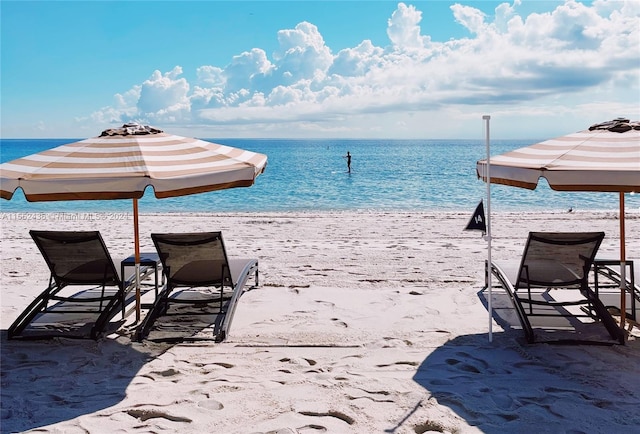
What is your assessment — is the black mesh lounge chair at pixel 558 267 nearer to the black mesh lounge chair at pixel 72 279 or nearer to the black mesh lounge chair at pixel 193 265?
the black mesh lounge chair at pixel 193 265

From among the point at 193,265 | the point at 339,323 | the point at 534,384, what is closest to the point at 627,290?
the point at 534,384

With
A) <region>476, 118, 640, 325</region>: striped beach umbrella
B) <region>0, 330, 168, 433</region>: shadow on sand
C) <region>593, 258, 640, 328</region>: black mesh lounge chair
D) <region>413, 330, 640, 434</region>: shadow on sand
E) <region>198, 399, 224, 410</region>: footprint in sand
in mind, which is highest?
<region>476, 118, 640, 325</region>: striped beach umbrella

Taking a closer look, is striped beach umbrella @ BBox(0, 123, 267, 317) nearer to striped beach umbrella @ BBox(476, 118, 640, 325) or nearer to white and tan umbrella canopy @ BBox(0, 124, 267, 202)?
white and tan umbrella canopy @ BBox(0, 124, 267, 202)

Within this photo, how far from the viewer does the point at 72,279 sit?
17.6 feet

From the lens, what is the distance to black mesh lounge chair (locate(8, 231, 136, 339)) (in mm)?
5160

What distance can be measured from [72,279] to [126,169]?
1.52 meters

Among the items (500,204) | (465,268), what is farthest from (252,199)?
(465,268)

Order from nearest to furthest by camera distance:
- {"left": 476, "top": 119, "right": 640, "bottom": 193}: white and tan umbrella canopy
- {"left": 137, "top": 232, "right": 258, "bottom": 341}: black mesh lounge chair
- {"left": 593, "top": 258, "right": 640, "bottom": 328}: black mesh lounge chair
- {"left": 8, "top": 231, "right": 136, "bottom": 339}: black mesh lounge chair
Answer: {"left": 476, "top": 119, "right": 640, "bottom": 193}: white and tan umbrella canopy → {"left": 593, "top": 258, "right": 640, "bottom": 328}: black mesh lounge chair → {"left": 8, "top": 231, "right": 136, "bottom": 339}: black mesh lounge chair → {"left": 137, "top": 232, "right": 258, "bottom": 341}: black mesh lounge chair

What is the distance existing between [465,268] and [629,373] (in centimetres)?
388

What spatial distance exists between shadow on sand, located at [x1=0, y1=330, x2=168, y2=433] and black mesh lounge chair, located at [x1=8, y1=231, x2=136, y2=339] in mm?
207

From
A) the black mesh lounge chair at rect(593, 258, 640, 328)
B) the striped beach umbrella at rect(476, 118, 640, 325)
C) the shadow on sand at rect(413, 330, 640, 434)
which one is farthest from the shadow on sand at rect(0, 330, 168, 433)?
the black mesh lounge chair at rect(593, 258, 640, 328)

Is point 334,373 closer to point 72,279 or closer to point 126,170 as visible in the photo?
point 126,170

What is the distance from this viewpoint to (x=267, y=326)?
534cm

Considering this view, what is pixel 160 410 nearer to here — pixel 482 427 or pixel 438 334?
pixel 482 427
